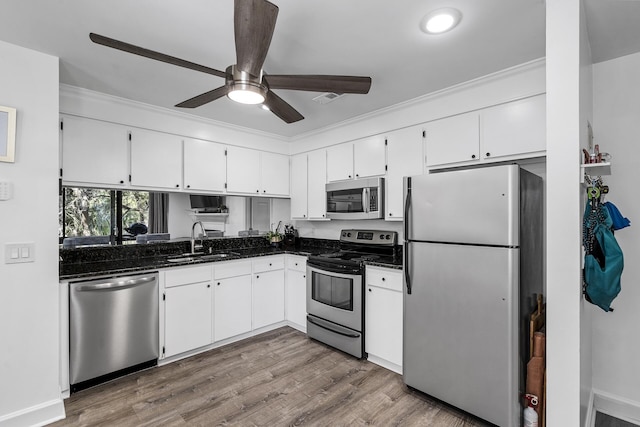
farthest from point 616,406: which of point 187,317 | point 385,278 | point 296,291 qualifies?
point 187,317

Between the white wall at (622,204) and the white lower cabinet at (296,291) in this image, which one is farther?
the white lower cabinet at (296,291)

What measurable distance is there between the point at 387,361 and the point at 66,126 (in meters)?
3.48

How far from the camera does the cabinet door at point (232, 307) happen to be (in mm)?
3229

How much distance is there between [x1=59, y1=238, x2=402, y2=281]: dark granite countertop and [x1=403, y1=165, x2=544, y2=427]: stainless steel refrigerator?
0.49 m

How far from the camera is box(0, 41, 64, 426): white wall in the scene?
205 centimetres

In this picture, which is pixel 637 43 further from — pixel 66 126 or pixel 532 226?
pixel 66 126

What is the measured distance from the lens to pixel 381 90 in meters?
2.73

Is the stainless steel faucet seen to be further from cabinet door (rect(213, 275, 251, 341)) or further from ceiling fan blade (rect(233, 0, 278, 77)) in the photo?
ceiling fan blade (rect(233, 0, 278, 77))

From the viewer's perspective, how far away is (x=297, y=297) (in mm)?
3742

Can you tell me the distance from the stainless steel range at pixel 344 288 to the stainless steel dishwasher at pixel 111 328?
1556 millimetres

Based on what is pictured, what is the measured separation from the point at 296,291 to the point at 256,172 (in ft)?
5.21

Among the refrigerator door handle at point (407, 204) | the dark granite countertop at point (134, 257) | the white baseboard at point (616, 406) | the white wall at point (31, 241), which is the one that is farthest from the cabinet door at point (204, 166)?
the white baseboard at point (616, 406)

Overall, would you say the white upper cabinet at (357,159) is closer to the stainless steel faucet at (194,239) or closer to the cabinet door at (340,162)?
the cabinet door at (340,162)

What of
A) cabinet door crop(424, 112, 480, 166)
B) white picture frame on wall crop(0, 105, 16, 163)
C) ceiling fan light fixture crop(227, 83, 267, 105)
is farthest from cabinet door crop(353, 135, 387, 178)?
white picture frame on wall crop(0, 105, 16, 163)
